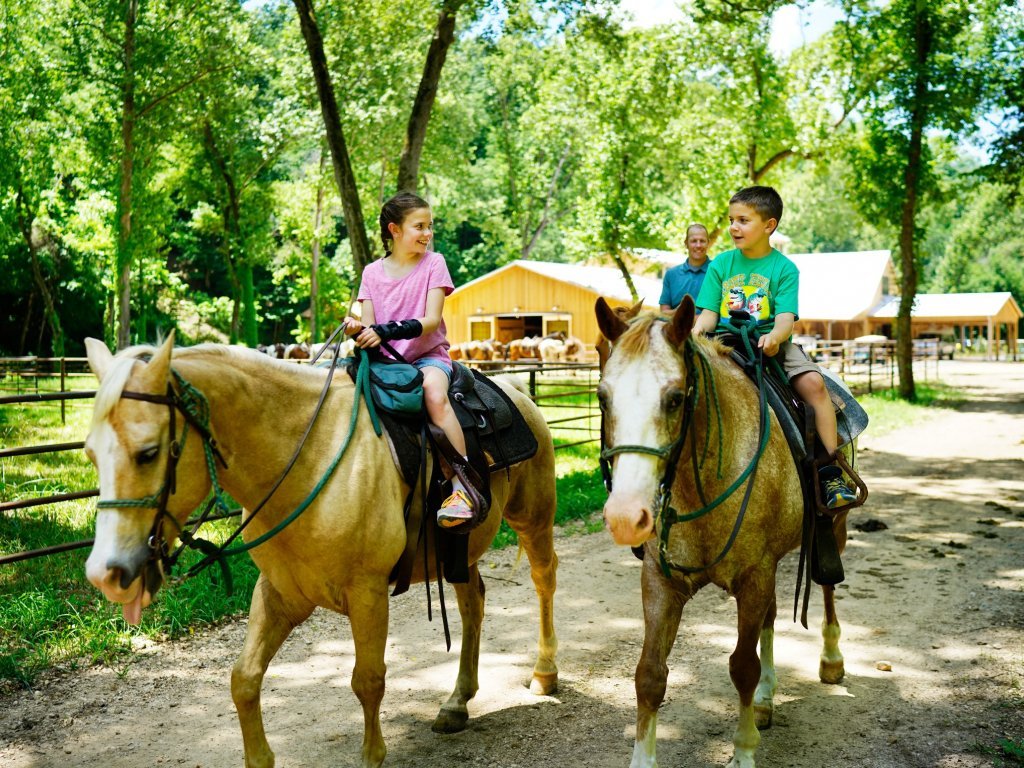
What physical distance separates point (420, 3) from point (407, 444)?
537 inches

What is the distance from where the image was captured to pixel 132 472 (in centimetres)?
254

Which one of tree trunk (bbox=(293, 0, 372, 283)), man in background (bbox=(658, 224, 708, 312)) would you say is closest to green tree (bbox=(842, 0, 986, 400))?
tree trunk (bbox=(293, 0, 372, 283))

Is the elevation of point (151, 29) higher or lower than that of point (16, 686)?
higher

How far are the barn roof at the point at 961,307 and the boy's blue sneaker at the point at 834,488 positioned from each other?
171ft

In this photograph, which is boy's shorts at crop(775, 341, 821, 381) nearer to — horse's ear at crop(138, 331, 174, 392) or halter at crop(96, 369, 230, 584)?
halter at crop(96, 369, 230, 584)

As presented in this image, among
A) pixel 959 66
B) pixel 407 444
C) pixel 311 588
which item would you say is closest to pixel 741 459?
pixel 407 444

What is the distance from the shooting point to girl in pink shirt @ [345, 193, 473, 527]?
3641 millimetres

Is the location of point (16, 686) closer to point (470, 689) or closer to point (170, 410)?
point (470, 689)

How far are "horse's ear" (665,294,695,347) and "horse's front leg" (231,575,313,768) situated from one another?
1843mm

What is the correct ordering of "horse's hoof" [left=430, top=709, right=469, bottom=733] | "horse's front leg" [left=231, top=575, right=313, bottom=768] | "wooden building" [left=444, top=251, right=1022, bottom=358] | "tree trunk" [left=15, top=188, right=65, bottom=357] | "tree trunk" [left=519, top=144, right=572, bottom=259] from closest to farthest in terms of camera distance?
"horse's front leg" [left=231, top=575, right=313, bottom=768] < "horse's hoof" [left=430, top=709, right=469, bottom=733] < "tree trunk" [left=15, top=188, right=65, bottom=357] < "wooden building" [left=444, top=251, right=1022, bottom=358] < "tree trunk" [left=519, top=144, right=572, bottom=259]

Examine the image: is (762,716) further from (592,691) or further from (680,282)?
(680,282)

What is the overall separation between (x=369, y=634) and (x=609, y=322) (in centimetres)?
157

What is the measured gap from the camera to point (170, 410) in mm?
2635

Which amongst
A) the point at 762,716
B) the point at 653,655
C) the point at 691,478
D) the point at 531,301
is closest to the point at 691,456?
the point at 691,478
